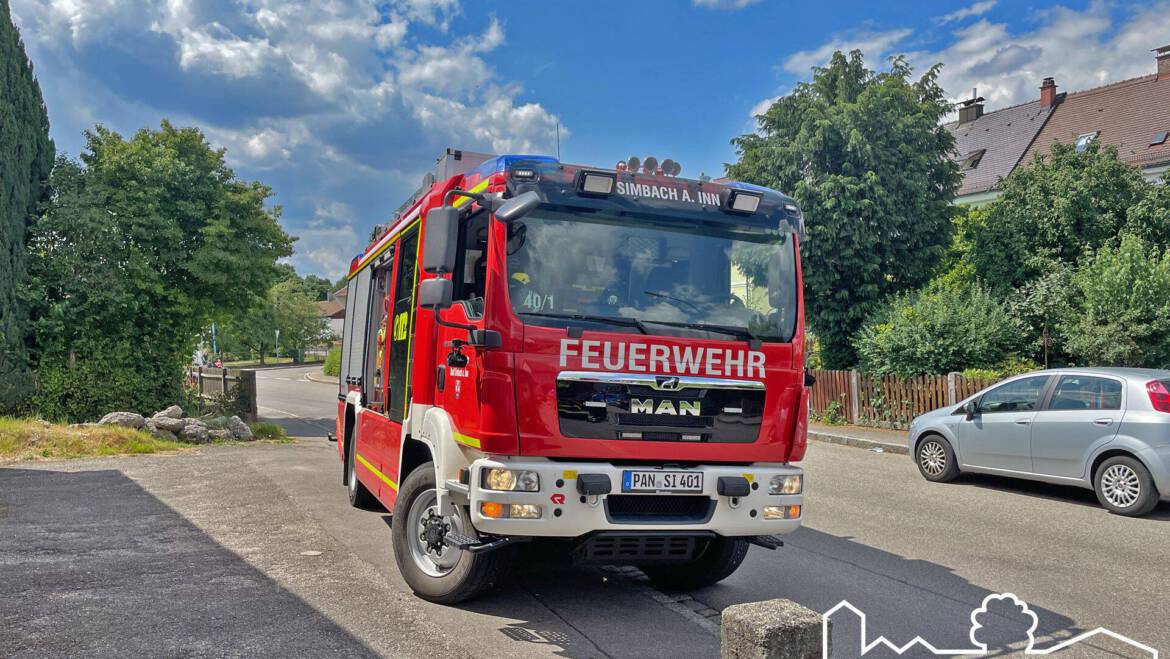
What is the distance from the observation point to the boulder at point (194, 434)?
15023 millimetres


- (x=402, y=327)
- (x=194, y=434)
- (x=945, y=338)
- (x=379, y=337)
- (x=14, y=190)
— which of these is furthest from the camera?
(x=945, y=338)

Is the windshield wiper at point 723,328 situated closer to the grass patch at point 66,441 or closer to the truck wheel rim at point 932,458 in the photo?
the truck wheel rim at point 932,458

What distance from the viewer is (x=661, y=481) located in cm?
484

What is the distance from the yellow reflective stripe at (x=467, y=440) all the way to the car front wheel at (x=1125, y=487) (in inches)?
290

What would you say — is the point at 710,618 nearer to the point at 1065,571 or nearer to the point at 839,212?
the point at 1065,571

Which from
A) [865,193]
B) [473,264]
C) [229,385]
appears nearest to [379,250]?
[473,264]

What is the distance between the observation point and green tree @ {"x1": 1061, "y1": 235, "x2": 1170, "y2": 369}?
57.3 feet

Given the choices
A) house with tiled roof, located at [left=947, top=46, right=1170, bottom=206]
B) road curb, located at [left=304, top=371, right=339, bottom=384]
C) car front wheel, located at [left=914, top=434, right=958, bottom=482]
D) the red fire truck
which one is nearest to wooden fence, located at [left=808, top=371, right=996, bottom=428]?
car front wheel, located at [left=914, top=434, right=958, bottom=482]

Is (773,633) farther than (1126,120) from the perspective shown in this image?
No

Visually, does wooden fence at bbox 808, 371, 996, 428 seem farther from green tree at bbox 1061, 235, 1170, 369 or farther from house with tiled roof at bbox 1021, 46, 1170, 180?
house with tiled roof at bbox 1021, 46, 1170, 180

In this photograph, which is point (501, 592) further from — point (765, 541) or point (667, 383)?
point (667, 383)

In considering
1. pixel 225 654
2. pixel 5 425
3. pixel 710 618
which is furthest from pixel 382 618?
pixel 5 425

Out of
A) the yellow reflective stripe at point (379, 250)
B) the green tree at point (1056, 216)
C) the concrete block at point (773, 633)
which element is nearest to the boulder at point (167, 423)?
the yellow reflective stripe at point (379, 250)

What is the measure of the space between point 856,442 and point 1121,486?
24.9ft
